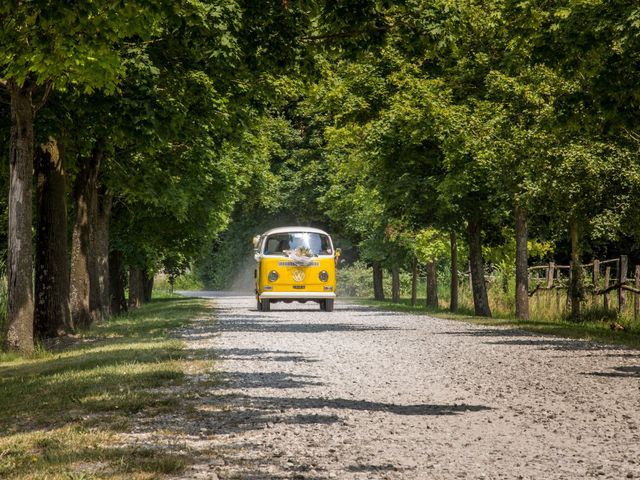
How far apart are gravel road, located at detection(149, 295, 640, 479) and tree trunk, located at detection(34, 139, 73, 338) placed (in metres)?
4.21

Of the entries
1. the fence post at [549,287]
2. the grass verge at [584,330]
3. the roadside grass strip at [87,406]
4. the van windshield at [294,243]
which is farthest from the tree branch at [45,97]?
the fence post at [549,287]

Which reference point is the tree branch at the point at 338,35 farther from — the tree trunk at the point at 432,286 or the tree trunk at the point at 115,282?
the tree trunk at the point at 432,286

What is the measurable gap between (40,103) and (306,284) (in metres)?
17.5

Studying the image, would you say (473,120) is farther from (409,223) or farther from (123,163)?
(123,163)

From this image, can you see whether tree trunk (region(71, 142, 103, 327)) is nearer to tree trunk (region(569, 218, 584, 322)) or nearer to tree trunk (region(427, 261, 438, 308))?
tree trunk (region(569, 218, 584, 322))

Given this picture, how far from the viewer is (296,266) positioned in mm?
35125

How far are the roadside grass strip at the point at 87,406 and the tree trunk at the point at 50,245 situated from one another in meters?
2.43

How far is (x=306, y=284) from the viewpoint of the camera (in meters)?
35.2

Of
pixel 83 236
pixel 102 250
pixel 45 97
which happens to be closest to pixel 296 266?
pixel 102 250

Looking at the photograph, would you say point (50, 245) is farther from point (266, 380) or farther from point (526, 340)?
point (266, 380)

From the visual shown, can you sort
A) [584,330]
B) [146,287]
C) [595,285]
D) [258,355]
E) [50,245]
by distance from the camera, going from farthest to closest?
→ [146,287] < [595,285] < [584,330] < [50,245] < [258,355]

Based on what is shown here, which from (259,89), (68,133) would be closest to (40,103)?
(68,133)

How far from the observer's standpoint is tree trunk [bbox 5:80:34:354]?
60.3ft

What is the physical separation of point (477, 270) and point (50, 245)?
50.7 ft
